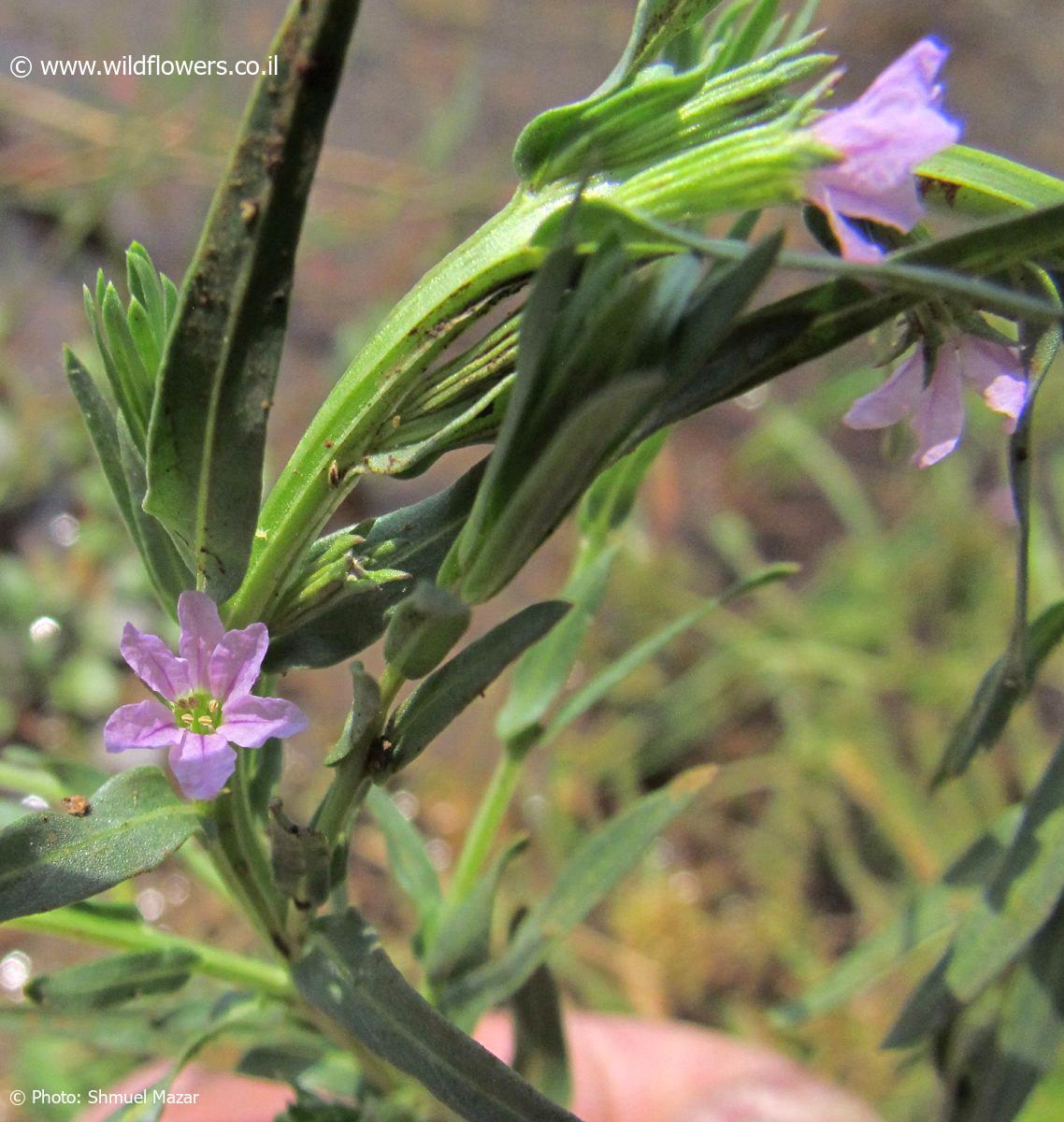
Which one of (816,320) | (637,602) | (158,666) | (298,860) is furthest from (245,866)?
(637,602)

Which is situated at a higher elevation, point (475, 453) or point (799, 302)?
point (799, 302)

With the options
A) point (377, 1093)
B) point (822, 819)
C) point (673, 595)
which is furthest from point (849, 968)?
point (673, 595)

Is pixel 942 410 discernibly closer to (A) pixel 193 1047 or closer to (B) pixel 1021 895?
(B) pixel 1021 895

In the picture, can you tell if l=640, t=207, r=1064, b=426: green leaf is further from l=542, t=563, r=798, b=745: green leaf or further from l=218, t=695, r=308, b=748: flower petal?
l=542, t=563, r=798, b=745: green leaf

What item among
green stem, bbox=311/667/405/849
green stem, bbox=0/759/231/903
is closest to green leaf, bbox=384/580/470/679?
green stem, bbox=311/667/405/849

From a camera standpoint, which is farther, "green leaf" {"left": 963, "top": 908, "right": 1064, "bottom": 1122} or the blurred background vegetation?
the blurred background vegetation

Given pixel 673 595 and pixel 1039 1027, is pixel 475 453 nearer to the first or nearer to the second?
pixel 673 595
